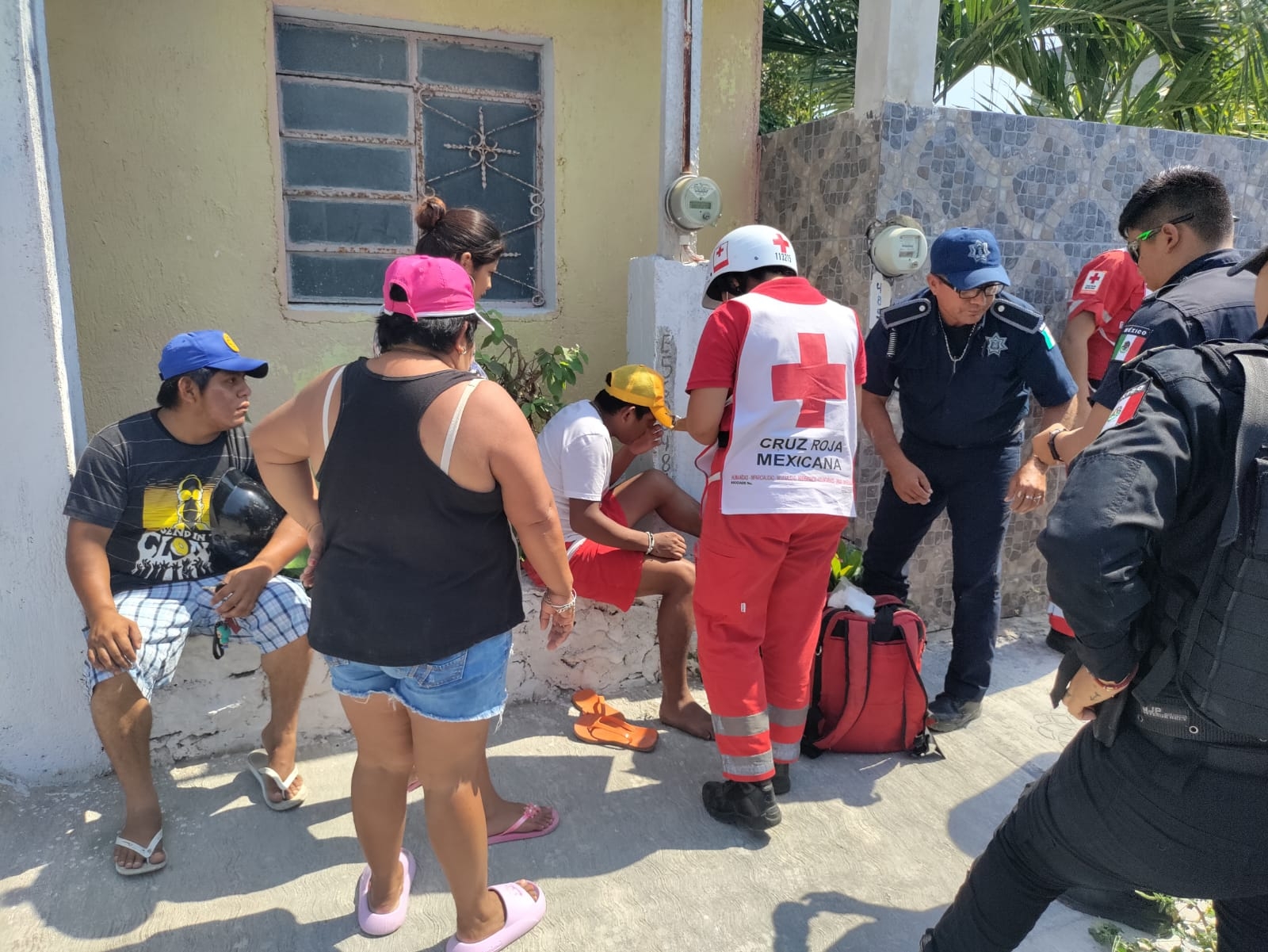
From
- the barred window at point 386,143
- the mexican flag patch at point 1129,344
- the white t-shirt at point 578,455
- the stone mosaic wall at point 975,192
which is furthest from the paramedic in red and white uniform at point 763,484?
the barred window at point 386,143

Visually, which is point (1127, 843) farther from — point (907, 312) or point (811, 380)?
point (907, 312)

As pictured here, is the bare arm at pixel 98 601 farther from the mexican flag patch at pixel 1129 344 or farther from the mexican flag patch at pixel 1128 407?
the mexican flag patch at pixel 1129 344

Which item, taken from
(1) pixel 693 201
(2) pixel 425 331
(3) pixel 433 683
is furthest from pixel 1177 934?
(1) pixel 693 201

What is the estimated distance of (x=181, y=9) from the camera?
3898mm

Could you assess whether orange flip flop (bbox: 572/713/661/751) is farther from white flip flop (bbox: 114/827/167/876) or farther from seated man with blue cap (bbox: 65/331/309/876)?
white flip flop (bbox: 114/827/167/876)

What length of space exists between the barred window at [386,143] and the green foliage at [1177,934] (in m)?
3.74

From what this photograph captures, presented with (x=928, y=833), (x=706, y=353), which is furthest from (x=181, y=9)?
(x=928, y=833)

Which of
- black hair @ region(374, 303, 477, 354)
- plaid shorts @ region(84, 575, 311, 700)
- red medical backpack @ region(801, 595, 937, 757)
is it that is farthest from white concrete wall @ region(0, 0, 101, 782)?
red medical backpack @ region(801, 595, 937, 757)

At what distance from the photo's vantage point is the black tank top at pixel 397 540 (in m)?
1.93

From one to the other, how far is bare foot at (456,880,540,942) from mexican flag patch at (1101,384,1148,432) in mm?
1849

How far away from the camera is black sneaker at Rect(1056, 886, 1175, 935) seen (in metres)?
2.47

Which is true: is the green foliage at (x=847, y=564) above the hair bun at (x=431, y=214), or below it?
below

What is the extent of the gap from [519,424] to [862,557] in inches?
94.0

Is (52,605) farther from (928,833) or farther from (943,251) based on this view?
(943,251)
